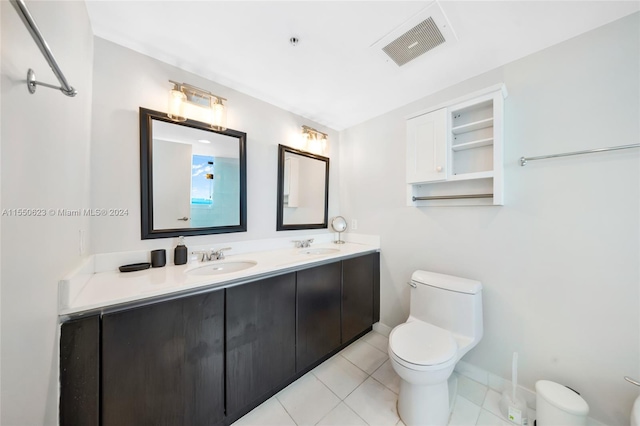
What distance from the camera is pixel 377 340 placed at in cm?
208

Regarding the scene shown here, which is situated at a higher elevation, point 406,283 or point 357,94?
point 357,94

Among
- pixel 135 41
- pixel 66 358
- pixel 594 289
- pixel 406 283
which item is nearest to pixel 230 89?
pixel 135 41

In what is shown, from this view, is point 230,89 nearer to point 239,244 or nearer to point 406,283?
point 239,244

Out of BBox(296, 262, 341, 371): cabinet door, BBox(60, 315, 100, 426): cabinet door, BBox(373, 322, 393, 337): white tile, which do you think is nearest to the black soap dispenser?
BBox(60, 315, 100, 426): cabinet door

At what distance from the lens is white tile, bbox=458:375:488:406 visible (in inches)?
56.7

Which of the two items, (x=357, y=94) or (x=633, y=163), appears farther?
(x=357, y=94)

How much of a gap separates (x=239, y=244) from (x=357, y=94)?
65.0 inches

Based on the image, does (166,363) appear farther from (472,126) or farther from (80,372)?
(472,126)

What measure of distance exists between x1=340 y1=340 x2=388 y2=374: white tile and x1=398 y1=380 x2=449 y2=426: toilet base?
0.46m

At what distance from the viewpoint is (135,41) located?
131 centimetres

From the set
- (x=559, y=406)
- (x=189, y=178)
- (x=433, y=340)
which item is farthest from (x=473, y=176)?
(x=189, y=178)

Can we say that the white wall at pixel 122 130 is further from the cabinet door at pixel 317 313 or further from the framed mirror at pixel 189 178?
the cabinet door at pixel 317 313

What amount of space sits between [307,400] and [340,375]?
33 cm

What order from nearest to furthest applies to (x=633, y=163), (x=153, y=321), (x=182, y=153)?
(x=153, y=321) → (x=633, y=163) → (x=182, y=153)
